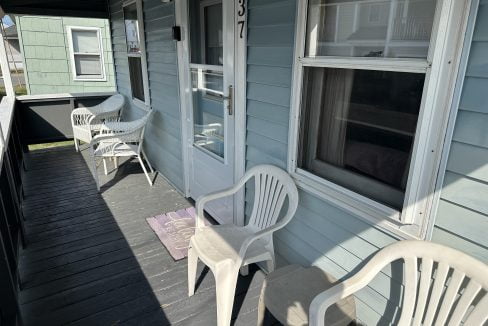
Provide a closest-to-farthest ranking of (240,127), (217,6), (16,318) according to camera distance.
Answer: (16,318)
(240,127)
(217,6)

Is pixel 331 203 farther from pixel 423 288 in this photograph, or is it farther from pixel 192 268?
pixel 192 268

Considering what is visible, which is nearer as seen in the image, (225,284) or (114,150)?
(225,284)

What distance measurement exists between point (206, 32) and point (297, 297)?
1998 mm

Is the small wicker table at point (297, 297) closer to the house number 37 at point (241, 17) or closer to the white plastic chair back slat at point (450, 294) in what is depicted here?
the white plastic chair back slat at point (450, 294)

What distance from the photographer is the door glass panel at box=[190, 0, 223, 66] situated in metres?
2.43

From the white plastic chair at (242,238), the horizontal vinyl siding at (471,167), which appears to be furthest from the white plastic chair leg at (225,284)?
the horizontal vinyl siding at (471,167)

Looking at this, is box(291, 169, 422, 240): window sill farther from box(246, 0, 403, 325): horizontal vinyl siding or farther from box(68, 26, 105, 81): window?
box(68, 26, 105, 81): window

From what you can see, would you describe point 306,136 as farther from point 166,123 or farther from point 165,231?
point 166,123

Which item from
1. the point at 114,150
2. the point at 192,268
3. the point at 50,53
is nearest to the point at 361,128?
the point at 192,268

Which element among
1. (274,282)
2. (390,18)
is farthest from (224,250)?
(390,18)

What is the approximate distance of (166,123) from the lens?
3.59m

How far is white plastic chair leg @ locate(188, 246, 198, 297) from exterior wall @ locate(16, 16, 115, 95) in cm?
517

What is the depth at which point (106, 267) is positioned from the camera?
2301 millimetres

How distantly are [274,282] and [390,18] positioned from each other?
121 centimetres
